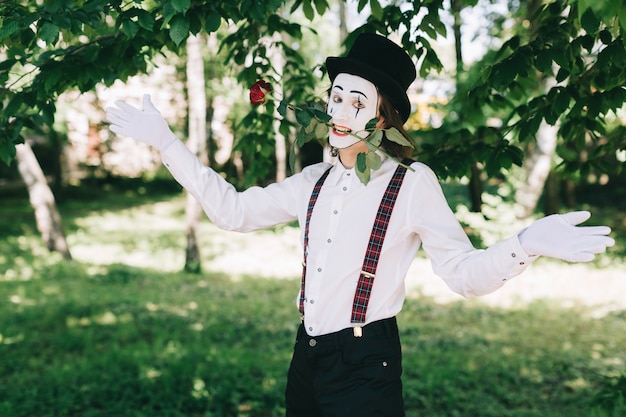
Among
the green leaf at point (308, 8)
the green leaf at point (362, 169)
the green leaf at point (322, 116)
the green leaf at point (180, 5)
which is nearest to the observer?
the green leaf at point (180, 5)

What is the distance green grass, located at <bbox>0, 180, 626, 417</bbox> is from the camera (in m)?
4.41

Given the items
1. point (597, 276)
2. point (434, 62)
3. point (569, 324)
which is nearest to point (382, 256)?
point (434, 62)

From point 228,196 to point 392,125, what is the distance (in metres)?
0.67

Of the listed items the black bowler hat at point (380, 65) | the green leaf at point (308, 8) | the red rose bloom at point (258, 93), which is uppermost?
→ the green leaf at point (308, 8)

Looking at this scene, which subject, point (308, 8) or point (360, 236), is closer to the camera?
point (360, 236)

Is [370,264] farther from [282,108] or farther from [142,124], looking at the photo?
[142,124]

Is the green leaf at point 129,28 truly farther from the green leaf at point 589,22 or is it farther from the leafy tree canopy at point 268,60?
the green leaf at point 589,22

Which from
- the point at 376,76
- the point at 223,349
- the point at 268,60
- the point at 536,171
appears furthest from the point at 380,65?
the point at 536,171

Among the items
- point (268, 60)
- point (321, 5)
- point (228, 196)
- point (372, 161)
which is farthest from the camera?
point (268, 60)

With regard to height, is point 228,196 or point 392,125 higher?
point 392,125

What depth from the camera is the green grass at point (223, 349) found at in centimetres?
441

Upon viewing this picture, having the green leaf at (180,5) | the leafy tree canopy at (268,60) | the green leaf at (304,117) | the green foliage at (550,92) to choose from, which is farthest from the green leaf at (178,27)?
the green foliage at (550,92)

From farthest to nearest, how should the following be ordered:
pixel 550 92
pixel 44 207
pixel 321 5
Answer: pixel 44 207 → pixel 550 92 → pixel 321 5

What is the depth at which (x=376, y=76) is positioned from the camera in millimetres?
2240
